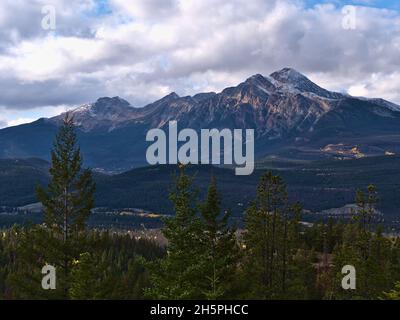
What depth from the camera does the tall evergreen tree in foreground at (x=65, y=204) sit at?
44469 mm

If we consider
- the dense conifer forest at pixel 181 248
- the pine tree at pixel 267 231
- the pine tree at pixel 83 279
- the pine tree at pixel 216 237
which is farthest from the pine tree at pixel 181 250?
the pine tree at pixel 267 231

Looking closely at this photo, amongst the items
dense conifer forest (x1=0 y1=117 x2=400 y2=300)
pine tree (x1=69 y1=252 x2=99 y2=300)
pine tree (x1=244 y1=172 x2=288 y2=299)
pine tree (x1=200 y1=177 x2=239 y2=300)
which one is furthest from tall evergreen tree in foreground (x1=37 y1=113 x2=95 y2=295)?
pine tree (x1=244 y1=172 x2=288 y2=299)

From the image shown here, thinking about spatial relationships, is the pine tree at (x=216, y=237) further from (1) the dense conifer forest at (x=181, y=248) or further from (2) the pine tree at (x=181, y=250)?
(2) the pine tree at (x=181, y=250)

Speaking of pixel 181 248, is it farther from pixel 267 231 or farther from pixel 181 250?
pixel 267 231

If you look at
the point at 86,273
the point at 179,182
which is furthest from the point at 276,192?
the point at 86,273

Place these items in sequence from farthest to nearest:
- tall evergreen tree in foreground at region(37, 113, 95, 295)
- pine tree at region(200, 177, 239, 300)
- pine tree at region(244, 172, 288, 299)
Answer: pine tree at region(244, 172, 288, 299)
tall evergreen tree in foreground at region(37, 113, 95, 295)
pine tree at region(200, 177, 239, 300)

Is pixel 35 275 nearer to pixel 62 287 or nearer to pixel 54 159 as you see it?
pixel 62 287

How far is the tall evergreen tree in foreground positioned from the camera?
146 feet

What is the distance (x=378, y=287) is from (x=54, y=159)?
38569 millimetres

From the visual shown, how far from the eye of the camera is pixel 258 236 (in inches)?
2462

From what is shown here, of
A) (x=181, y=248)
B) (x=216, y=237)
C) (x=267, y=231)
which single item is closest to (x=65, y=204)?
(x=181, y=248)

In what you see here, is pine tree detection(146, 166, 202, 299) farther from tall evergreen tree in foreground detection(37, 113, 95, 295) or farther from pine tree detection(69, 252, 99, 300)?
tall evergreen tree in foreground detection(37, 113, 95, 295)

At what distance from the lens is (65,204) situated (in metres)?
45.4

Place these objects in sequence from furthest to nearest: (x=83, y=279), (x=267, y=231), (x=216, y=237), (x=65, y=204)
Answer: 1. (x=267, y=231)
2. (x=216, y=237)
3. (x=65, y=204)
4. (x=83, y=279)
